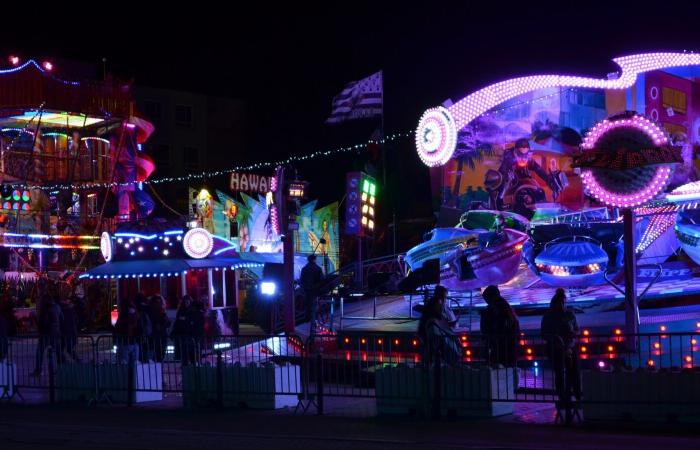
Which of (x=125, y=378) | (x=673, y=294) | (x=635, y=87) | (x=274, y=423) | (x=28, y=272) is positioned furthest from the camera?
(x=28, y=272)

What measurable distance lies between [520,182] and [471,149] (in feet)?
5.70

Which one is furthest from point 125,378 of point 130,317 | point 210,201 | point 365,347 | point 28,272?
point 210,201

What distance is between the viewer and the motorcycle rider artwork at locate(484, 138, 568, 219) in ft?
83.8

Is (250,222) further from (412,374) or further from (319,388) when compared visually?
(412,374)

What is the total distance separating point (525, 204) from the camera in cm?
2569

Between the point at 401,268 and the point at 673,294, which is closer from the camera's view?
the point at 673,294

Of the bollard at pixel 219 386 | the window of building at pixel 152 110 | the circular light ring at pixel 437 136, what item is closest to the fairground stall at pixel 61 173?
the window of building at pixel 152 110

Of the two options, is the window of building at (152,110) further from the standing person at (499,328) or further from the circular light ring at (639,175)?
the standing person at (499,328)

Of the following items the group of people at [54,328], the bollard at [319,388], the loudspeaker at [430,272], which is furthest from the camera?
the loudspeaker at [430,272]

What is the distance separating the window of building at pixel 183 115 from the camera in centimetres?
5172

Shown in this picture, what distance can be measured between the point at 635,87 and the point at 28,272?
2266 centimetres

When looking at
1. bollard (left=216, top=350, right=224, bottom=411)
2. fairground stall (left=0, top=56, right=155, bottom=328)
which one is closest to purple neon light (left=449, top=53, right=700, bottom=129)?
bollard (left=216, top=350, right=224, bottom=411)

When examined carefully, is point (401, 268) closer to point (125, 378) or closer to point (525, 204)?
point (525, 204)

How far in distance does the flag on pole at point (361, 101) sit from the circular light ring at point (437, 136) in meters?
8.77
